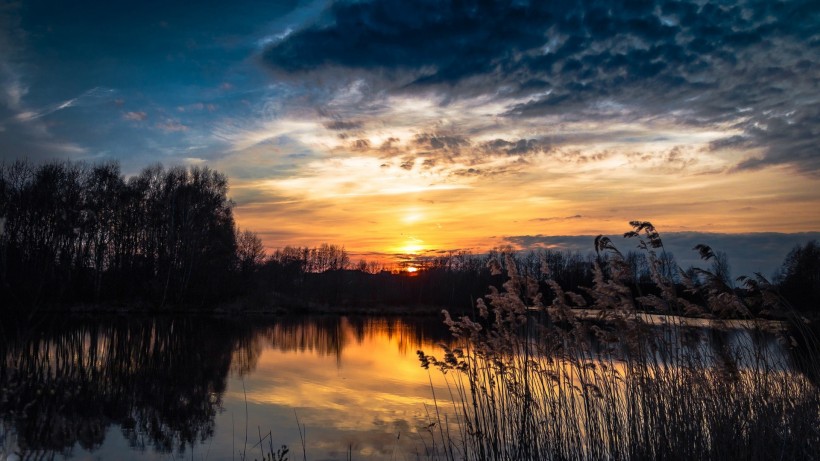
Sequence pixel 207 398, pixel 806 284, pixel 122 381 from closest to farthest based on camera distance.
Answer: pixel 207 398, pixel 122 381, pixel 806 284

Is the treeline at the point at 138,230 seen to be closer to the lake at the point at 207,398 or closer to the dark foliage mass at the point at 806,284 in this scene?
the lake at the point at 207,398

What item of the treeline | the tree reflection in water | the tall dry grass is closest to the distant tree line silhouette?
the treeline

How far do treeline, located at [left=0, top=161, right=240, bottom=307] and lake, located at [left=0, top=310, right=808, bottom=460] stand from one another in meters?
21.1

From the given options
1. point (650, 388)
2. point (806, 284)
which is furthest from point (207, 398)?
point (806, 284)

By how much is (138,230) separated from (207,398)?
147 feet

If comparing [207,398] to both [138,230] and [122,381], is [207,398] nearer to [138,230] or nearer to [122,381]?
[122,381]

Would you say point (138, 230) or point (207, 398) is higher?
point (138, 230)

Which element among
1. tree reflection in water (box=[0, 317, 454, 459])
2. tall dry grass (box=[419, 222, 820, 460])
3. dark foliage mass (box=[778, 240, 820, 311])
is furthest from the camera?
dark foliage mass (box=[778, 240, 820, 311])

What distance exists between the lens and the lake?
9617 mm

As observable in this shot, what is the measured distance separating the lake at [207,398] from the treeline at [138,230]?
69.1 ft

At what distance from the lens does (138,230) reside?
53750 millimetres

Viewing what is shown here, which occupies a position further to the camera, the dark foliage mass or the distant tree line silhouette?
the distant tree line silhouette

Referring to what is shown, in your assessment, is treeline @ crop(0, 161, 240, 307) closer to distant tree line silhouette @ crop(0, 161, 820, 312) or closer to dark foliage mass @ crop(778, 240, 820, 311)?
distant tree line silhouette @ crop(0, 161, 820, 312)

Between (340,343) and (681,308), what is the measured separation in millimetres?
24697
